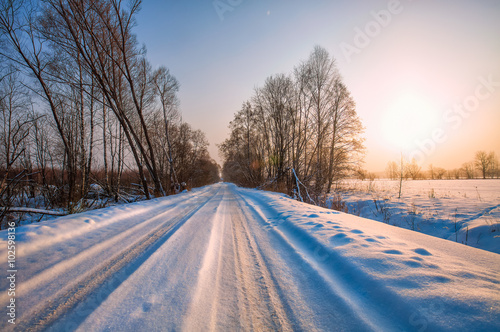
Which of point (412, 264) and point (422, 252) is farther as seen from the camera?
point (422, 252)

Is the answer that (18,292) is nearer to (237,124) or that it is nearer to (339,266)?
(339,266)

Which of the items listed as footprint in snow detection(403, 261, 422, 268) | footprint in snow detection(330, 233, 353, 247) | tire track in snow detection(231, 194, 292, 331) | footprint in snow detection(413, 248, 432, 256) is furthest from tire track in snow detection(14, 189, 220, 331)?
footprint in snow detection(413, 248, 432, 256)

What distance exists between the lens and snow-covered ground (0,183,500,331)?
3.59 feet

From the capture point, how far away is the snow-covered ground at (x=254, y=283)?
109 centimetres

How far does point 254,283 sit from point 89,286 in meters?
1.48

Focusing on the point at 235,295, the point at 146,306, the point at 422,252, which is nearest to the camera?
the point at 146,306

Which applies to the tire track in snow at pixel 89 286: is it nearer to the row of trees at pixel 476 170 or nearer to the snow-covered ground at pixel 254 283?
the snow-covered ground at pixel 254 283

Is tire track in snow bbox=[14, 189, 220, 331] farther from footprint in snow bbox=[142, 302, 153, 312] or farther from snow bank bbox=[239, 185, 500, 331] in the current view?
snow bank bbox=[239, 185, 500, 331]

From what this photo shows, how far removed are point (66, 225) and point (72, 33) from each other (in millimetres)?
8583

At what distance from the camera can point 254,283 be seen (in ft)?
5.23

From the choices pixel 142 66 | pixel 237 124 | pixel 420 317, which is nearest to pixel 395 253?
pixel 420 317

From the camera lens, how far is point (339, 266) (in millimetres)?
1763

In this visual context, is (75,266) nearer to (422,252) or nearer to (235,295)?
(235,295)

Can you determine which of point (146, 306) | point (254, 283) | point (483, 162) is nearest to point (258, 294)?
point (254, 283)
